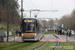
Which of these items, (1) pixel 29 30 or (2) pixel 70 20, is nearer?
(1) pixel 29 30

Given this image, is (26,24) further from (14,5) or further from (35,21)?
(14,5)

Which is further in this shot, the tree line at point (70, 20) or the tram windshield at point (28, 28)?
the tree line at point (70, 20)

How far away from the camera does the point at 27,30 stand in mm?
19047

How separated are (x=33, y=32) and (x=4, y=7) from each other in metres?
34.3

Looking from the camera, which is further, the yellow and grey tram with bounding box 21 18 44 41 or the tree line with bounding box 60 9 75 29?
the tree line with bounding box 60 9 75 29

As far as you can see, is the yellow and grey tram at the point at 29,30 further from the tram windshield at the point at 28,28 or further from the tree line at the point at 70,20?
the tree line at the point at 70,20

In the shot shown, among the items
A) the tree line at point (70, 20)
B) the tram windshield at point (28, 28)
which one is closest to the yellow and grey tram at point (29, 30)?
the tram windshield at point (28, 28)

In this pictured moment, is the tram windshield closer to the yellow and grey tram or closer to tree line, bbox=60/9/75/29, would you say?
the yellow and grey tram

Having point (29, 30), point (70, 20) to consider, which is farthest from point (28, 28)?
point (70, 20)

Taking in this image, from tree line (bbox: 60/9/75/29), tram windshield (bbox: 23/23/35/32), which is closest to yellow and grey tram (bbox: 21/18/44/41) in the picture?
tram windshield (bbox: 23/23/35/32)

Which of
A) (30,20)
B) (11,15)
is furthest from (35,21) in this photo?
(11,15)

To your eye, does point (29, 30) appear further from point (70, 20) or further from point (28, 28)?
point (70, 20)

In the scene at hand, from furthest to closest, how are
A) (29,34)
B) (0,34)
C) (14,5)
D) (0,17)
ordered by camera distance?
1. (14,5)
2. (0,17)
3. (0,34)
4. (29,34)

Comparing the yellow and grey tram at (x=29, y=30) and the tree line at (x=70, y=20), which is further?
the tree line at (x=70, y=20)
